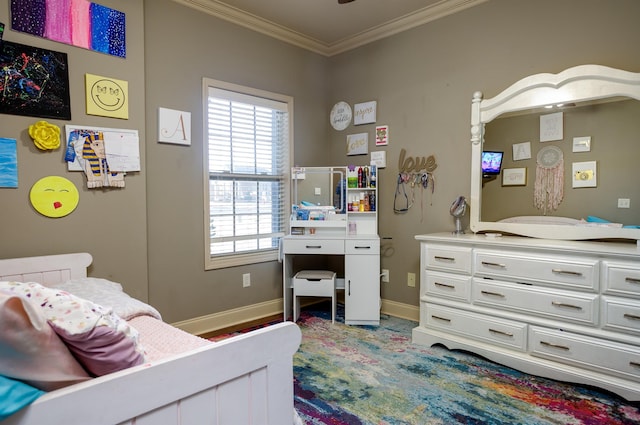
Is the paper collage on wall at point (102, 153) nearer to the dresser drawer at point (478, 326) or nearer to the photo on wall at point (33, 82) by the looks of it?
the photo on wall at point (33, 82)

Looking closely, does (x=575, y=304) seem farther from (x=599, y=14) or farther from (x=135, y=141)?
(x=135, y=141)

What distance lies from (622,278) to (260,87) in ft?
9.99

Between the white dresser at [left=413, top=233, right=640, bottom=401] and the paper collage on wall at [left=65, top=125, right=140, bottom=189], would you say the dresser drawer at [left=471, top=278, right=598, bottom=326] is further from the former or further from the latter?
the paper collage on wall at [left=65, top=125, right=140, bottom=189]

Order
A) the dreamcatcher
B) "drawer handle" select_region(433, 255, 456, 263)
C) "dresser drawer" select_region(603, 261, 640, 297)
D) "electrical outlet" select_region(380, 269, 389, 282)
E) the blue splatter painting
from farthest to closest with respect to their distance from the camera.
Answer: "electrical outlet" select_region(380, 269, 389, 282) → "drawer handle" select_region(433, 255, 456, 263) → the dreamcatcher → the blue splatter painting → "dresser drawer" select_region(603, 261, 640, 297)

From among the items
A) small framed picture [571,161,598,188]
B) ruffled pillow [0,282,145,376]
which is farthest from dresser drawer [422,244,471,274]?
ruffled pillow [0,282,145,376]

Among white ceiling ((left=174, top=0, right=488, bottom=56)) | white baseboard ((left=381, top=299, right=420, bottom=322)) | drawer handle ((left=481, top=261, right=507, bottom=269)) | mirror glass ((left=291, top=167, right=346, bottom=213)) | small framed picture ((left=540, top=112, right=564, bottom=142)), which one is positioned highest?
white ceiling ((left=174, top=0, right=488, bottom=56))

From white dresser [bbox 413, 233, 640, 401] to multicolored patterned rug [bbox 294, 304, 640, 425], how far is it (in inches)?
4.4

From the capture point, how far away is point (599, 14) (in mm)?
2367

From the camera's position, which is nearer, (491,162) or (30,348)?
(30,348)

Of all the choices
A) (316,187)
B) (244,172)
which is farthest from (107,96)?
(316,187)

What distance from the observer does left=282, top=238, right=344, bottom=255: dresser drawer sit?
3244 mm

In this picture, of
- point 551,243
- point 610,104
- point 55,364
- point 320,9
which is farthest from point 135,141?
point 610,104

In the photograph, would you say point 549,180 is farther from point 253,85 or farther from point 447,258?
point 253,85

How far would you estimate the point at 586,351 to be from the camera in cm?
207
